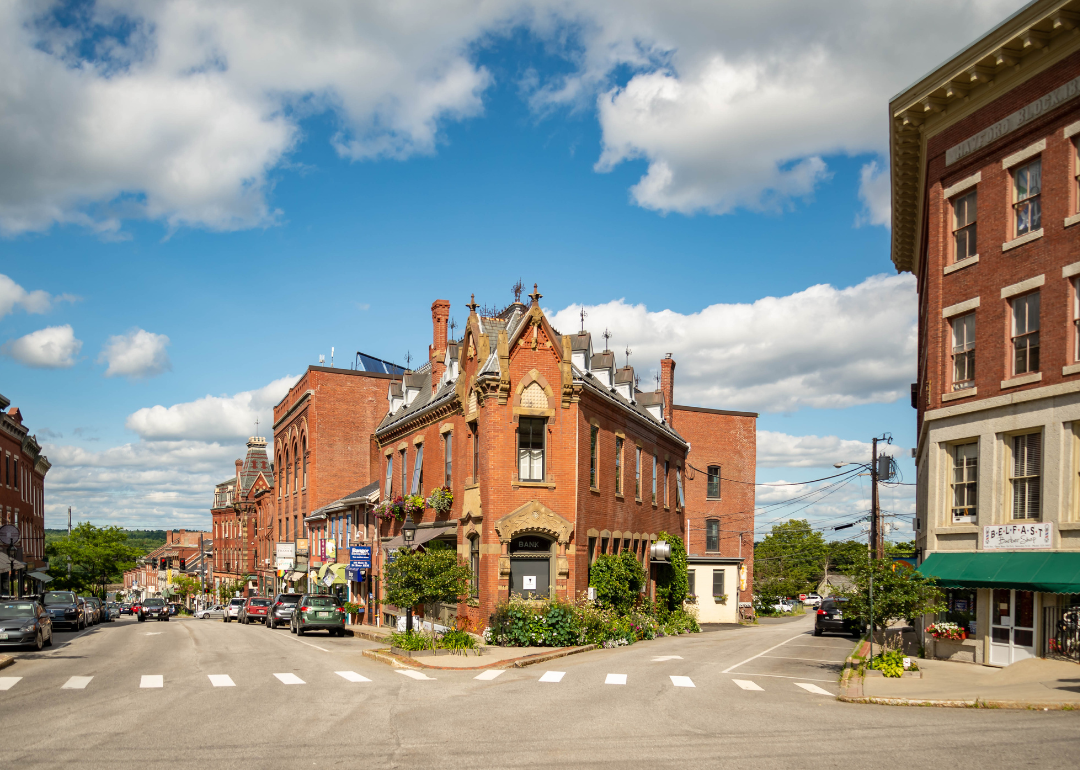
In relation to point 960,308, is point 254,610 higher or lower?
lower

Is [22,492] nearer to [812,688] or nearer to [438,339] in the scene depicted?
[438,339]

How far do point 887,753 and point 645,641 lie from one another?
20.9m

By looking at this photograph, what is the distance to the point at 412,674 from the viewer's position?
2080 centimetres

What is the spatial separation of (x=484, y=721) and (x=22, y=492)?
58.1 meters

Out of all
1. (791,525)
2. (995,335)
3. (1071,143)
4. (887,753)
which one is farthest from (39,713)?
(791,525)

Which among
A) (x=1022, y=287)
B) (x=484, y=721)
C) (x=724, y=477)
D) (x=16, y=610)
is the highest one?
(x=1022, y=287)

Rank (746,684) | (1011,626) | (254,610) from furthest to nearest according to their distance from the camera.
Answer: (254,610) → (1011,626) → (746,684)

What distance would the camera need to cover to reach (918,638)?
26906 mm

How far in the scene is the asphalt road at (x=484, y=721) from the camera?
11.0 meters

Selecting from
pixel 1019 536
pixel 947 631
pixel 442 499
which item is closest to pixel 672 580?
pixel 442 499

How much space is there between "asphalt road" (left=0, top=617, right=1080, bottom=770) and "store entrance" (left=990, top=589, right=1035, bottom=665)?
3945mm

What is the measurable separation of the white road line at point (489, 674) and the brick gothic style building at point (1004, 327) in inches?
429

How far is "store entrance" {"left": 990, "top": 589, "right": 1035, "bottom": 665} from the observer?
2005 centimetres

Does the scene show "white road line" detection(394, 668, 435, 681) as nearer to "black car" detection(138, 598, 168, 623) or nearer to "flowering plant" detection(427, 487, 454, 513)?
"flowering plant" detection(427, 487, 454, 513)
